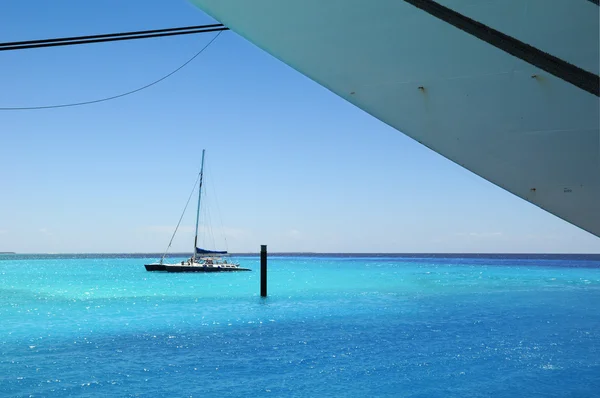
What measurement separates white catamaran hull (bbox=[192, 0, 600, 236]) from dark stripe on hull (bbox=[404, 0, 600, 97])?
1.41 meters

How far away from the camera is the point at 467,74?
3090mm

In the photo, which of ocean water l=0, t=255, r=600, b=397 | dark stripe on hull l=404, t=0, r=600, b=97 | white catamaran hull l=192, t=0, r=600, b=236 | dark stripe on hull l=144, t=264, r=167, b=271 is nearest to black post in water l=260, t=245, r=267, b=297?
ocean water l=0, t=255, r=600, b=397

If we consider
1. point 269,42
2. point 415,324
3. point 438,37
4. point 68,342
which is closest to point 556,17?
point 438,37

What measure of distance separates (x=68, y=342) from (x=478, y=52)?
16.0 metres

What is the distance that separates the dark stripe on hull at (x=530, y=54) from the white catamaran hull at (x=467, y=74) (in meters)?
1.41

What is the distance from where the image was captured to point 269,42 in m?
3.44

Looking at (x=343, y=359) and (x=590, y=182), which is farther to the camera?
(x=343, y=359)

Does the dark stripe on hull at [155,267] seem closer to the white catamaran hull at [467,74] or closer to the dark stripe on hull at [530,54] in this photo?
the white catamaran hull at [467,74]

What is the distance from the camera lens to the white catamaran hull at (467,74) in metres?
2.78

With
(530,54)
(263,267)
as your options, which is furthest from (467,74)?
(263,267)

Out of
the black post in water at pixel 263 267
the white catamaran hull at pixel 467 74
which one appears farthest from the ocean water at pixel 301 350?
the white catamaran hull at pixel 467 74

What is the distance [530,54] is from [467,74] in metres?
2.00

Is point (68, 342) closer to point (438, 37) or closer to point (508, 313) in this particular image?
point (438, 37)

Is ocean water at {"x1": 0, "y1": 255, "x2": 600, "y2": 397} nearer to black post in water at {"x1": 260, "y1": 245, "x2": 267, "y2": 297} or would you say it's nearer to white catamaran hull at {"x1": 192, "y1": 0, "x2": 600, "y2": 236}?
black post in water at {"x1": 260, "y1": 245, "x2": 267, "y2": 297}
